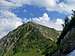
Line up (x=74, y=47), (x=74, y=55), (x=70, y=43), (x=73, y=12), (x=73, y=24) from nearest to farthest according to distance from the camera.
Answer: (x=74, y=55) → (x=74, y=47) → (x=70, y=43) → (x=73, y=24) → (x=73, y=12)

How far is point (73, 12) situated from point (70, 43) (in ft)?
86.2

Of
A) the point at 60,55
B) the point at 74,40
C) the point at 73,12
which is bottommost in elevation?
the point at 60,55

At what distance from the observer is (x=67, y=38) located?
96.6 metres

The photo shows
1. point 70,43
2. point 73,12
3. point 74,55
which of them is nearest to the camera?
point 74,55

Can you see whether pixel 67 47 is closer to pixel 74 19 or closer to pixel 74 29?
pixel 74 29

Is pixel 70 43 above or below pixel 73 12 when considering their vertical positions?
below

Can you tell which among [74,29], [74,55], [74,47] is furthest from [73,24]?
[74,55]

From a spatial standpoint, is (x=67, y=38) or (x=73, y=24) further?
(x=73, y=24)

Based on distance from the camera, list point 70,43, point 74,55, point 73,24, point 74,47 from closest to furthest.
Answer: point 74,55 → point 74,47 → point 70,43 → point 73,24

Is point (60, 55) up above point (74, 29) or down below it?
below

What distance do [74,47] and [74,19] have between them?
22325 millimetres

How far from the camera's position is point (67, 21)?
397ft

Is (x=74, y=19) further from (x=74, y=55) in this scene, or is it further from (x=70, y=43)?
(x=74, y=55)

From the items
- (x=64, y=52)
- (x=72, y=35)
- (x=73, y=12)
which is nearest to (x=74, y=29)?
(x=72, y=35)
